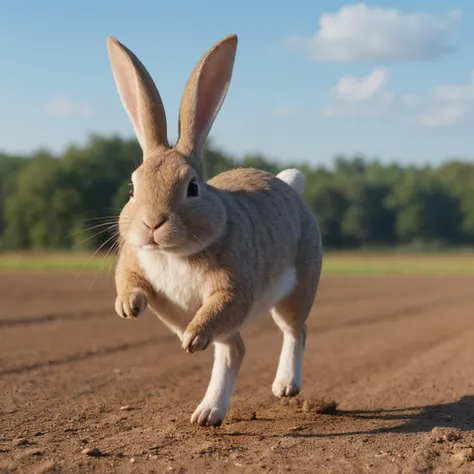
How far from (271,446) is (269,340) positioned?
247 inches

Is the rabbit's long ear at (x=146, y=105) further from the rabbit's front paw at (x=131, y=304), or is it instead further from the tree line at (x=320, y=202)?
the tree line at (x=320, y=202)

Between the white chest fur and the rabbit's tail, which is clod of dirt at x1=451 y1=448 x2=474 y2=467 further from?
the rabbit's tail

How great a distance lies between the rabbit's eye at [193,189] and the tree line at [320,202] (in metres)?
34.2

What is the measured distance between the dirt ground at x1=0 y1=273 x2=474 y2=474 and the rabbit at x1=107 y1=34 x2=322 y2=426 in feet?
1.97

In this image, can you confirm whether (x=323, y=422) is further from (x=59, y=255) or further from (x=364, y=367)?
(x=59, y=255)

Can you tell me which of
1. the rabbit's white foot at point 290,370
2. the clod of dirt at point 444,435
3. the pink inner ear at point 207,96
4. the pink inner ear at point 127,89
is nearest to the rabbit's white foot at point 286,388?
the rabbit's white foot at point 290,370

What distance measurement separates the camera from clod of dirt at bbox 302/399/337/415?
590 cm

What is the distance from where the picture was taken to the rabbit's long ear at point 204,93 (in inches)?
190

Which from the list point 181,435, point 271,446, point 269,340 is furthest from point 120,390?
point 269,340

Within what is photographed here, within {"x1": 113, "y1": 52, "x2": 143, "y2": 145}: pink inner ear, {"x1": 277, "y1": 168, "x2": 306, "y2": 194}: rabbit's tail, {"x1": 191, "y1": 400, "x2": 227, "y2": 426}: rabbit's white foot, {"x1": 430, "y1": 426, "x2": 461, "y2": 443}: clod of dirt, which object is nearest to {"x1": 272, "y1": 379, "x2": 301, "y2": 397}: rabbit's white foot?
{"x1": 191, "y1": 400, "x2": 227, "y2": 426}: rabbit's white foot

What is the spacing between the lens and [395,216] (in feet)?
262

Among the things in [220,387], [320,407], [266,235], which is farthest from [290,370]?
[266,235]

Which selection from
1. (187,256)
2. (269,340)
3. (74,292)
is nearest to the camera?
(187,256)

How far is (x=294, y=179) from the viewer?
6719 millimetres
